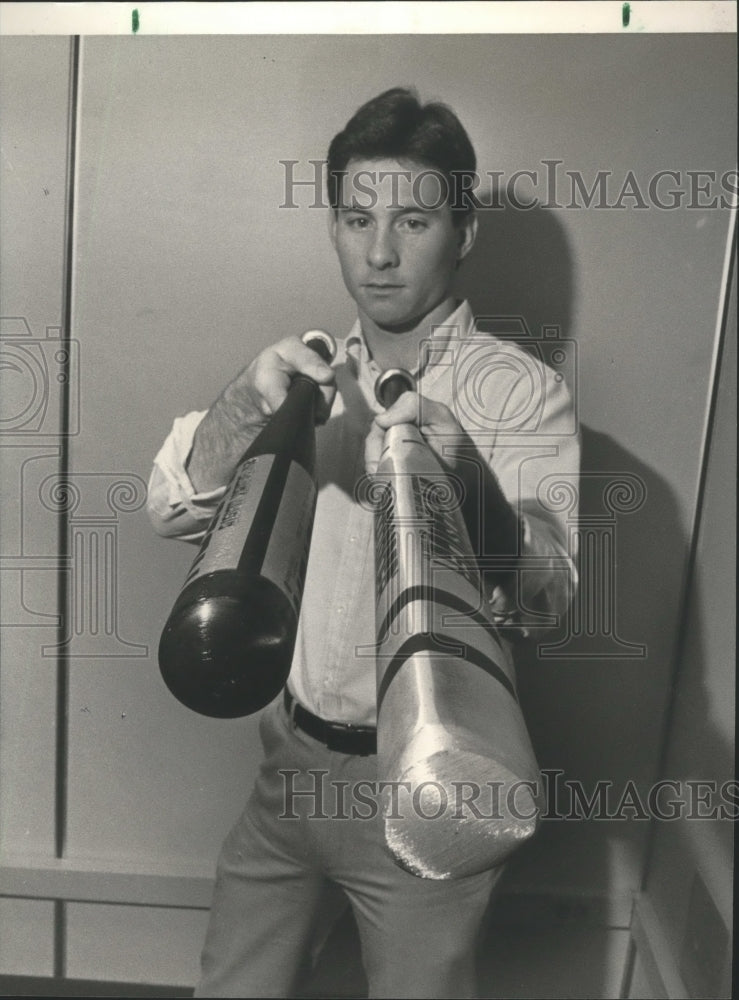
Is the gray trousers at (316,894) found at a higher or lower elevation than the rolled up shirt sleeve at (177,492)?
lower

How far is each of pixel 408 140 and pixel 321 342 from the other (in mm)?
106

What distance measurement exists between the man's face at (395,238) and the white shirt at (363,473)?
19mm

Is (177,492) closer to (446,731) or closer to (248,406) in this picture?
(248,406)

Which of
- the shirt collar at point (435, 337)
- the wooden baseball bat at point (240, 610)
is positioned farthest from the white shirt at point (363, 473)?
the wooden baseball bat at point (240, 610)

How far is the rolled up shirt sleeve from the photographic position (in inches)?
17.2

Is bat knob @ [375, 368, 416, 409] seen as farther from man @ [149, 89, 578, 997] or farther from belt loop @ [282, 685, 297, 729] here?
belt loop @ [282, 685, 297, 729]

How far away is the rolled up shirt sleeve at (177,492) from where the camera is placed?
0.44 m

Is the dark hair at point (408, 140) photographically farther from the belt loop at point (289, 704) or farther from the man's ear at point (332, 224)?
the belt loop at point (289, 704)

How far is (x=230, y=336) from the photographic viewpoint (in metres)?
0.45

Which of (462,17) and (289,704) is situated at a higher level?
(462,17)

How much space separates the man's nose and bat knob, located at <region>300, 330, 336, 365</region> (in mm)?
42

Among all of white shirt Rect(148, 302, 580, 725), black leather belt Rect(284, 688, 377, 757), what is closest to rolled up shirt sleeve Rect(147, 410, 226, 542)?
white shirt Rect(148, 302, 580, 725)

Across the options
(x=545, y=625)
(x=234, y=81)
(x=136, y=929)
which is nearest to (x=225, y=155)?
(x=234, y=81)

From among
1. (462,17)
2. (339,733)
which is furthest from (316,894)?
(462,17)
